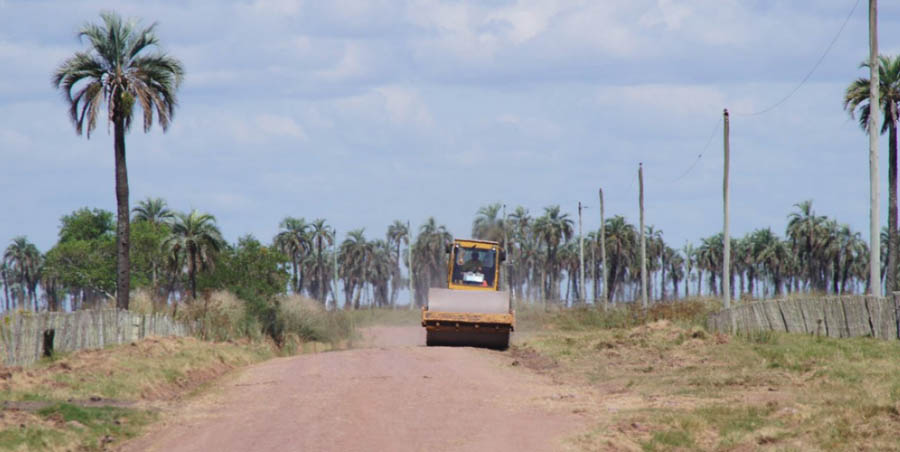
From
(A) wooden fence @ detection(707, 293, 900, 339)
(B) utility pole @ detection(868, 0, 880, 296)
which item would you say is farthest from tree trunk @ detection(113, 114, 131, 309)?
(B) utility pole @ detection(868, 0, 880, 296)

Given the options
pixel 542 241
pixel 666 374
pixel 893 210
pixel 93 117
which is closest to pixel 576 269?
pixel 542 241

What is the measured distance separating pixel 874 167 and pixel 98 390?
20208 millimetres

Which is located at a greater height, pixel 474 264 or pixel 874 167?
pixel 874 167

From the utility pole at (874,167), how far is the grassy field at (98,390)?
56.5 ft

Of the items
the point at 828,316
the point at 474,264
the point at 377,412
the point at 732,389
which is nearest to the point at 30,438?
the point at 377,412

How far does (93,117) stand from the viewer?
3672 centimetres

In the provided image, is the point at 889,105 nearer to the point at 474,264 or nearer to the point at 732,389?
the point at 474,264

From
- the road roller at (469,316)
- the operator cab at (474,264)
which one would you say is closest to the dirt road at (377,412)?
the road roller at (469,316)

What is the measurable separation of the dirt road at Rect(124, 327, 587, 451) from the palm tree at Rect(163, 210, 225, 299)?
125ft

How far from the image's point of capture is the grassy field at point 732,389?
14.9 meters

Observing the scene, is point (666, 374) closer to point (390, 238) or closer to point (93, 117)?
point (93, 117)

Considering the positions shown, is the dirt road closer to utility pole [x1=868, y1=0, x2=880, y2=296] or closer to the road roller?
the road roller

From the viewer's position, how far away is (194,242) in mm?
65062

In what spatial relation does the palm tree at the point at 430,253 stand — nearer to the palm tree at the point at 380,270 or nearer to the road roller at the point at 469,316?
the palm tree at the point at 380,270
